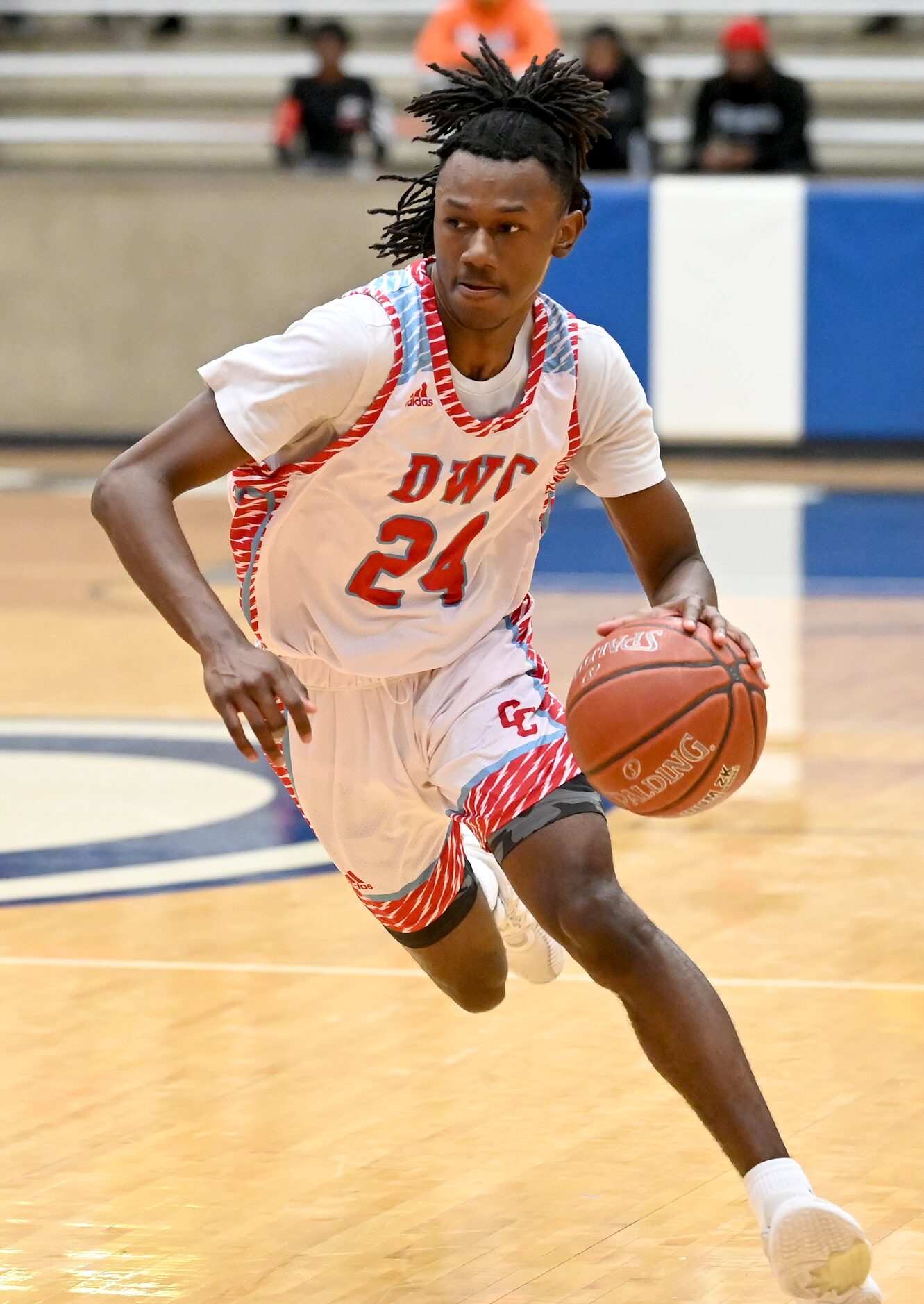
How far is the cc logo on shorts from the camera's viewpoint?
12.8ft

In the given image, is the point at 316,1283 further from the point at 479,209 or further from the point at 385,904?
the point at 479,209

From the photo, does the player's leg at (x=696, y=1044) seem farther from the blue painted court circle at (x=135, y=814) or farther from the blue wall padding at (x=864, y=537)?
the blue wall padding at (x=864, y=537)

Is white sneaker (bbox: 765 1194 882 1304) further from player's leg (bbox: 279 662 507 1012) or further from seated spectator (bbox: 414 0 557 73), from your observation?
seated spectator (bbox: 414 0 557 73)

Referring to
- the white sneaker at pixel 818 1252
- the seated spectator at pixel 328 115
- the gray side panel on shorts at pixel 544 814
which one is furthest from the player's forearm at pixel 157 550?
the seated spectator at pixel 328 115

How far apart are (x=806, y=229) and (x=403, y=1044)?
9.71m

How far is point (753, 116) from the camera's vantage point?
1410 cm

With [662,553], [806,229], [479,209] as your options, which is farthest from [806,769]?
[806,229]

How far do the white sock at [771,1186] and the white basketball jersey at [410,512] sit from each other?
1.14m

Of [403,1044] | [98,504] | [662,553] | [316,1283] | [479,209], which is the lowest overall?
[403,1044]

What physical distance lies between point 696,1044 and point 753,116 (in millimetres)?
11536

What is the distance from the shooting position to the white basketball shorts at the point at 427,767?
12.6 feet

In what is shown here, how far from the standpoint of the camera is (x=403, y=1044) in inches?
186

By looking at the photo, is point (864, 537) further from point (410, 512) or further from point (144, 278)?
point (410, 512)

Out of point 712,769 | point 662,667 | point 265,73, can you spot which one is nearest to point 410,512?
point 662,667
